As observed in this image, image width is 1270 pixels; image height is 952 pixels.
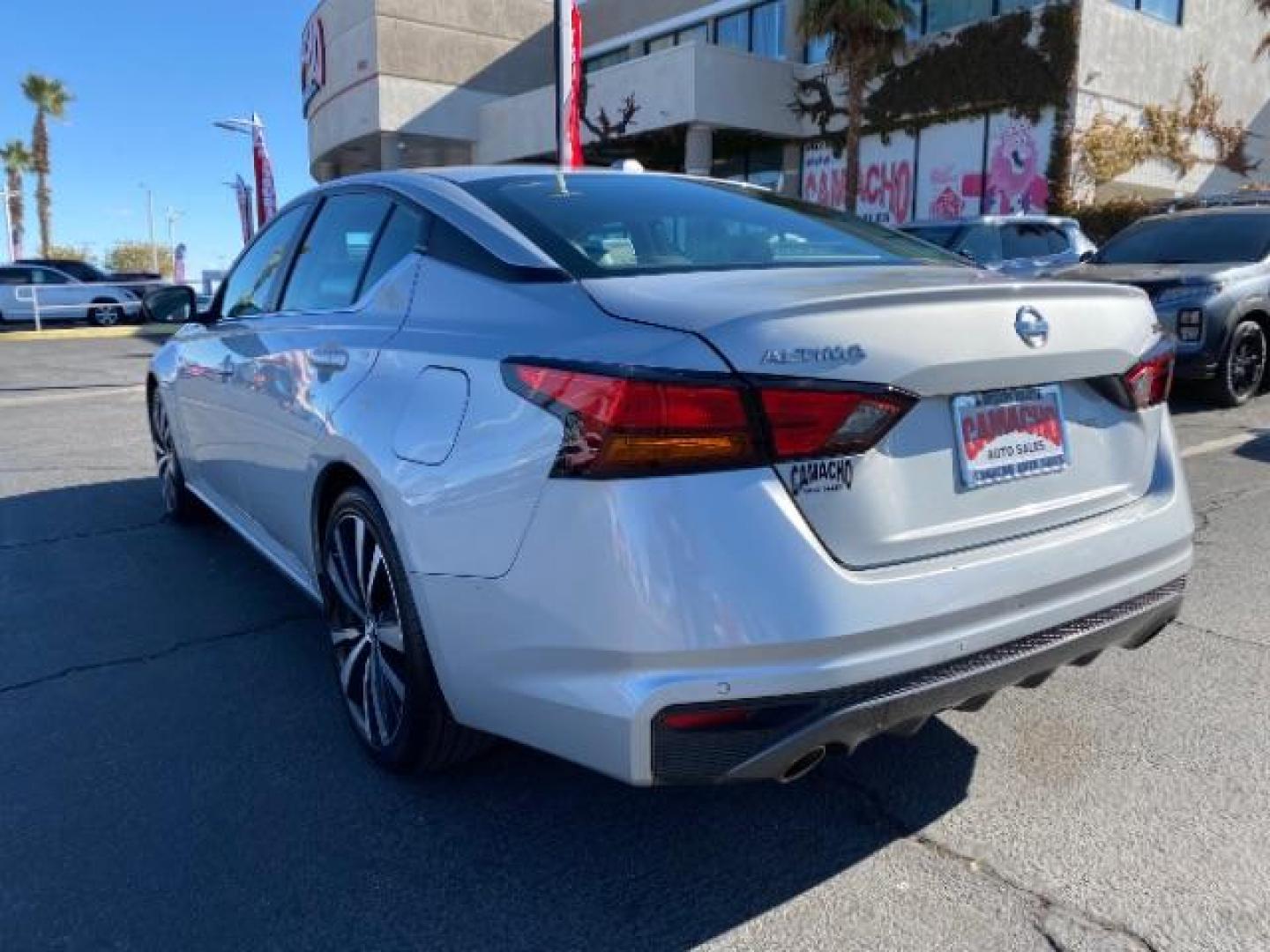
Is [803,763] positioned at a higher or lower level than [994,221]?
lower

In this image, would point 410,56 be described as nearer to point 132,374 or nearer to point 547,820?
point 132,374

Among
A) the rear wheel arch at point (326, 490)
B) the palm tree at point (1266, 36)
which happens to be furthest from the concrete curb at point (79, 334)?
the palm tree at point (1266, 36)

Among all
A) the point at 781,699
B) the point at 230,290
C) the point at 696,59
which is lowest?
the point at 781,699

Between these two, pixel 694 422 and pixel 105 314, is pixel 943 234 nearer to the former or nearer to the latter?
pixel 694 422

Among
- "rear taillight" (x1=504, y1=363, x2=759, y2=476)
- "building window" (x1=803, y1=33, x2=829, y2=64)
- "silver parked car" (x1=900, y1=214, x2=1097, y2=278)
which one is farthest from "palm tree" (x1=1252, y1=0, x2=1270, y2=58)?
"rear taillight" (x1=504, y1=363, x2=759, y2=476)

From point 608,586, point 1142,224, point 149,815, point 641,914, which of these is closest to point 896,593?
point 608,586

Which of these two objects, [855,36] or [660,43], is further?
[660,43]

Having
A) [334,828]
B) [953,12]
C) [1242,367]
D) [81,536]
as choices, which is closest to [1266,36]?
[953,12]

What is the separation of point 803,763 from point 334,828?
1254 mm

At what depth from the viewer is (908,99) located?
2284 cm

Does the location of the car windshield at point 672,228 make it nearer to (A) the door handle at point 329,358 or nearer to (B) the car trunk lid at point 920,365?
(B) the car trunk lid at point 920,365

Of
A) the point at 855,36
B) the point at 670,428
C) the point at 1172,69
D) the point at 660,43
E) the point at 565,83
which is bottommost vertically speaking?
the point at 670,428

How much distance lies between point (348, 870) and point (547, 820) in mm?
491

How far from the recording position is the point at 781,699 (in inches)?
76.5
